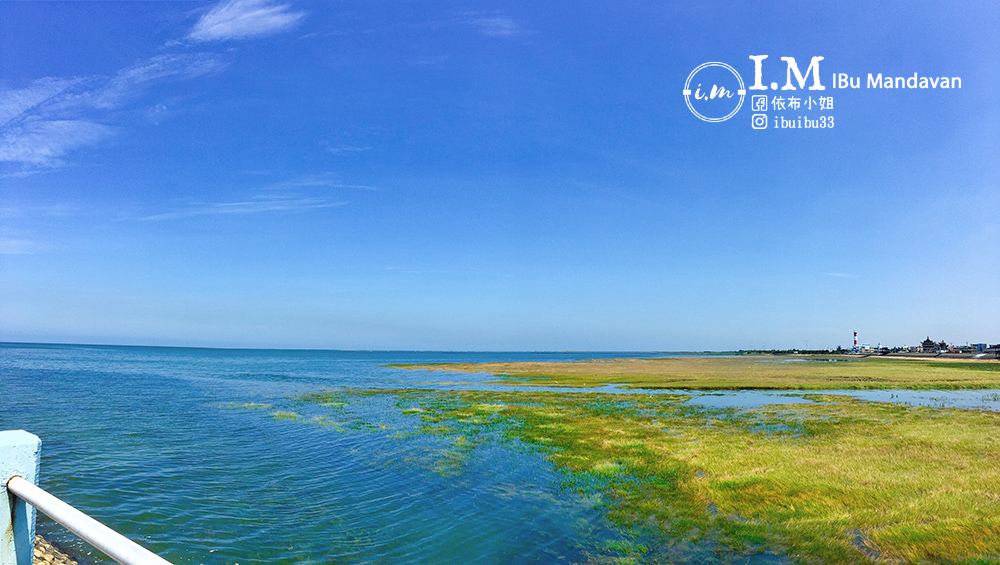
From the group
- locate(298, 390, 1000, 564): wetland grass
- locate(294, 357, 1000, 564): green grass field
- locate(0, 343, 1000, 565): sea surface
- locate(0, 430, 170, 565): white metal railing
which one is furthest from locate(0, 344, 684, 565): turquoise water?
locate(0, 430, 170, 565): white metal railing

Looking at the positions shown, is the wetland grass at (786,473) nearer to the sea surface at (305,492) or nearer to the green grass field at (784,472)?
the green grass field at (784,472)

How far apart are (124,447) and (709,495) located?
27.4 metres

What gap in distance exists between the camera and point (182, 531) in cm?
1488

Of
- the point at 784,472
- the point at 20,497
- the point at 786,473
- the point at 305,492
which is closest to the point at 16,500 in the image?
the point at 20,497

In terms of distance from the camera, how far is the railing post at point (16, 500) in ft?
12.8

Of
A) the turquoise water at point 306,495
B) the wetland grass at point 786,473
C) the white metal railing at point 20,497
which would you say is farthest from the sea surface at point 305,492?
the white metal railing at point 20,497

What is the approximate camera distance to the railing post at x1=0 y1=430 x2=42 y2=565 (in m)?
3.90

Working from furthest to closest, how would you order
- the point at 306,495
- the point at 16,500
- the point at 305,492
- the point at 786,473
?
the point at 786,473, the point at 305,492, the point at 306,495, the point at 16,500

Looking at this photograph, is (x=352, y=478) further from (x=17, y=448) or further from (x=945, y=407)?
(x=945, y=407)

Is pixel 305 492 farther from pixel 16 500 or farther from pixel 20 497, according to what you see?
pixel 20 497

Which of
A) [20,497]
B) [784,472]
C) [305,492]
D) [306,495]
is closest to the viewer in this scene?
[20,497]

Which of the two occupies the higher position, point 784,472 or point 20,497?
point 20,497

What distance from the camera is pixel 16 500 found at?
13.3 feet

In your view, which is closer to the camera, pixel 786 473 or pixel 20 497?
pixel 20 497
